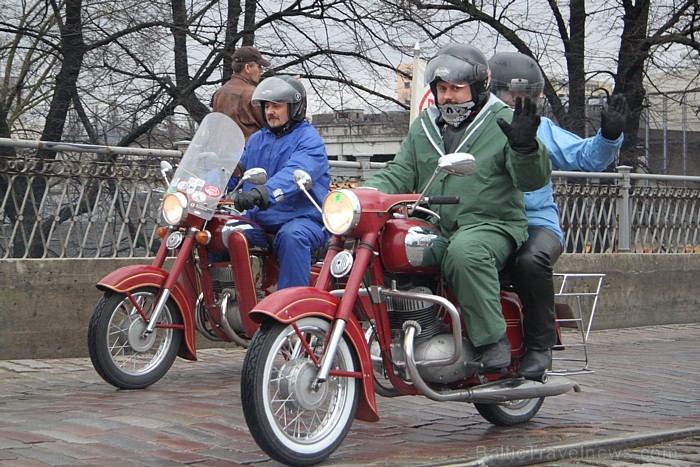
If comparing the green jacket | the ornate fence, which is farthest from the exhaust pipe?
A: the ornate fence

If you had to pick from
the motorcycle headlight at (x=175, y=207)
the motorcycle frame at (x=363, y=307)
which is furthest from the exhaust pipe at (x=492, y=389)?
the motorcycle headlight at (x=175, y=207)

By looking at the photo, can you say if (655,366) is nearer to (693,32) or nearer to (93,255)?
(93,255)

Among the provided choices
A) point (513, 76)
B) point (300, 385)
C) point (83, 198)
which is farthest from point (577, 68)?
point (300, 385)

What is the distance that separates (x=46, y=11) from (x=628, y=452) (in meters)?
11.1

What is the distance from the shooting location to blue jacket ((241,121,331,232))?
6672 millimetres

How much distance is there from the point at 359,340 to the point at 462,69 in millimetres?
1451

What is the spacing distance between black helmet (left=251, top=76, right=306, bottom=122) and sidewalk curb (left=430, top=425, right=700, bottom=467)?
9.59 feet

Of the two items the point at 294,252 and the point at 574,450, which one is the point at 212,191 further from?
the point at 574,450

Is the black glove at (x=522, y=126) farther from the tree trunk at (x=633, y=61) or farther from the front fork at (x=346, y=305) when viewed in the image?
the tree trunk at (x=633, y=61)

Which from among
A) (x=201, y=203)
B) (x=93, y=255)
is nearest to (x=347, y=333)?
(x=201, y=203)

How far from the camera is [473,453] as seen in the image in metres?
4.76

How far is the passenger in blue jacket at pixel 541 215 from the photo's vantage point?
5.11 m

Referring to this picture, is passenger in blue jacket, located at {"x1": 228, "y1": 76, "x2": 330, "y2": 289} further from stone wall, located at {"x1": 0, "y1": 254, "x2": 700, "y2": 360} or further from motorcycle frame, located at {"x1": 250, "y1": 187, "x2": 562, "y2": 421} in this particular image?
stone wall, located at {"x1": 0, "y1": 254, "x2": 700, "y2": 360}

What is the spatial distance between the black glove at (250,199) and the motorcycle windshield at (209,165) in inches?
13.9
